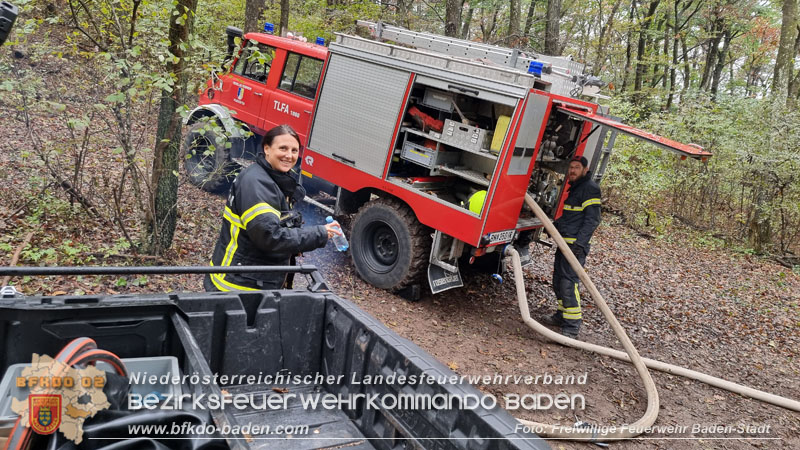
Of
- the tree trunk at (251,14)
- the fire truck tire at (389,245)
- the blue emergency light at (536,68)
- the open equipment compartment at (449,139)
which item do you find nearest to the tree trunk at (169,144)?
the fire truck tire at (389,245)

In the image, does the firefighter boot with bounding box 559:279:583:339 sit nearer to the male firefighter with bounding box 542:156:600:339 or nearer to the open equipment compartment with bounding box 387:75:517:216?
the male firefighter with bounding box 542:156:600:339

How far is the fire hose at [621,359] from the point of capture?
13.4ft

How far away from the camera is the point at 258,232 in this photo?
294 centimetres

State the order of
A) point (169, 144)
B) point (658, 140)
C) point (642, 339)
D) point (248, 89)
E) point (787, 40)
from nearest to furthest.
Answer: point (658, 140) → point (169, 144) → point (642, 339) → point (248, 89) → point (787, 40)

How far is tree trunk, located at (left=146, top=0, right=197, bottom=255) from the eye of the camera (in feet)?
15.8

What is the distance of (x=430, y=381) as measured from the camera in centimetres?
213

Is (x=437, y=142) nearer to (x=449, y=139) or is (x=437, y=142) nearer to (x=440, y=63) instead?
(x=449, y=139)

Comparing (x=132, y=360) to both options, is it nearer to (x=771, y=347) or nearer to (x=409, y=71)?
(x=409, y=71)

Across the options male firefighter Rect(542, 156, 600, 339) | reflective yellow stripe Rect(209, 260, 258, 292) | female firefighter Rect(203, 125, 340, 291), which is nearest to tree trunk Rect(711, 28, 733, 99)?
male firefighter Rect(542, 156, 600, 339)

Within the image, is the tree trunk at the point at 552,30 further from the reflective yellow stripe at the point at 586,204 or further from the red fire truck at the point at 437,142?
the reflective yellow stripe at the point at 586,204

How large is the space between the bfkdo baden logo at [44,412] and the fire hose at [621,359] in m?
3.25

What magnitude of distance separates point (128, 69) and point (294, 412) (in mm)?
3327

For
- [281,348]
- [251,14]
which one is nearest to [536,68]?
[281,348]

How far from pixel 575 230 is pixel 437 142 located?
1.92 meters
